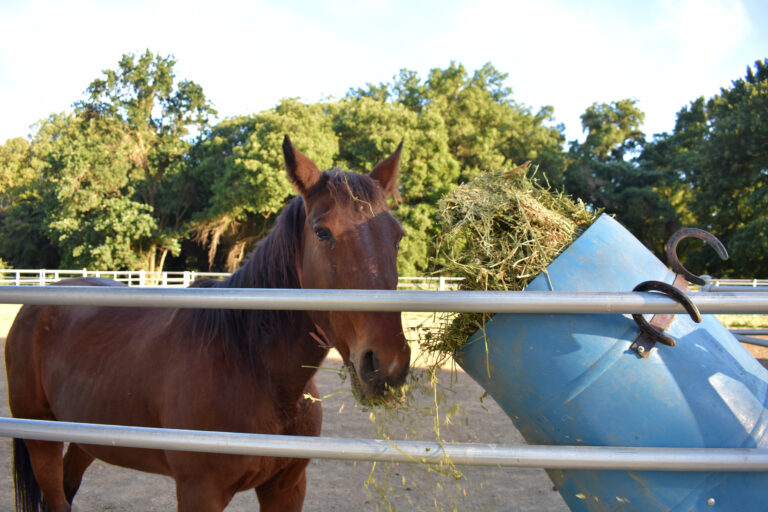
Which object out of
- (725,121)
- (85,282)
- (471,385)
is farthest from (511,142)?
(85,282)

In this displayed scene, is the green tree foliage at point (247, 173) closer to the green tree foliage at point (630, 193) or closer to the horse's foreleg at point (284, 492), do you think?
the green tree foliage at point (630, 193)

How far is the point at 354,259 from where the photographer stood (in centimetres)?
171

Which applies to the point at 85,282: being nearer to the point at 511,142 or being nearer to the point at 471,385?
the point at 471,385

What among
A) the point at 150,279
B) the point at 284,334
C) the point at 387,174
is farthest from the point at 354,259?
the point at 150,279

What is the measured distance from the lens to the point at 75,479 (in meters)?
3.24

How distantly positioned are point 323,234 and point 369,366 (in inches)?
21.4

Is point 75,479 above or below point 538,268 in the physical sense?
below

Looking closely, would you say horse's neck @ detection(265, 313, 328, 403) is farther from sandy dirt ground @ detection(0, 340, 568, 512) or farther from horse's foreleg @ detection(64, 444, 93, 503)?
horse's foreleg @ detection(64, 444, 93, 503)

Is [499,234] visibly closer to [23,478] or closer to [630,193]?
[23,478]

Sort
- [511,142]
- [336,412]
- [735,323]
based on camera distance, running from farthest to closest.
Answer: [511,142] < [735,323] < [336,412]

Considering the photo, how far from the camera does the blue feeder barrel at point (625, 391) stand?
128cm

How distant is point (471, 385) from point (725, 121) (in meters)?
25.0

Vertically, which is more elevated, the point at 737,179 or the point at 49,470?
the point at 737,179

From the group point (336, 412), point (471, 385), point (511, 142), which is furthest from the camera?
point (511, 142)
